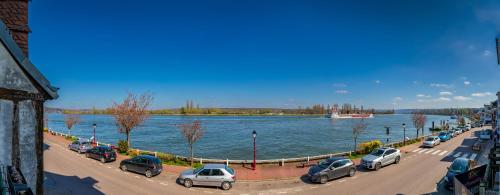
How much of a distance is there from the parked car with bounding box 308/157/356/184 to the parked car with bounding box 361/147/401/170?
251 cm

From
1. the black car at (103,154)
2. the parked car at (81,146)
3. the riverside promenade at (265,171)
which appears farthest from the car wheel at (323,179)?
the parked car at (81,146)

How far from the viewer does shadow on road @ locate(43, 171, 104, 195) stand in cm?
1621

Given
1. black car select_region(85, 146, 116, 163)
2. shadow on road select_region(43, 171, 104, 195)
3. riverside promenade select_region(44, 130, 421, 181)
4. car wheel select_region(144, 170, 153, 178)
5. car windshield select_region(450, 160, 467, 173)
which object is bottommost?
riverside promenade select_region(44, 130, 421, 181)

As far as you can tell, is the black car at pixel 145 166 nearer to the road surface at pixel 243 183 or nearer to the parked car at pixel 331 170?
the road surface at pixel 243 183

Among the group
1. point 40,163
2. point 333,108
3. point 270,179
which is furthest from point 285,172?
point 333,108

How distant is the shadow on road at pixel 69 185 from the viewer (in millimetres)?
16208

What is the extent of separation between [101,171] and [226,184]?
10.9 metres

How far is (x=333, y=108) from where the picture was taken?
192 m

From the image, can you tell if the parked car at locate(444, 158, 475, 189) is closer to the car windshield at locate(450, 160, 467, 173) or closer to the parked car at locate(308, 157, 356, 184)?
the car windshield at locate(450, 160, 467, 173)

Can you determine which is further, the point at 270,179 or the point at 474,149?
the point at 474,149

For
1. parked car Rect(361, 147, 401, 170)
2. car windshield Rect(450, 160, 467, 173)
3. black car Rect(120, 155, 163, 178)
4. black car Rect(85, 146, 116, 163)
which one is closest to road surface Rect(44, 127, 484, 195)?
black car Rect(120, 155, 163, 178)

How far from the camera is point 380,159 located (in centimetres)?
2286

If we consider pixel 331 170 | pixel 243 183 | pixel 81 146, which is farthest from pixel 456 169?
pixel 81 146

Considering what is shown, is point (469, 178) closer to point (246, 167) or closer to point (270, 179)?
point (270, 179)
